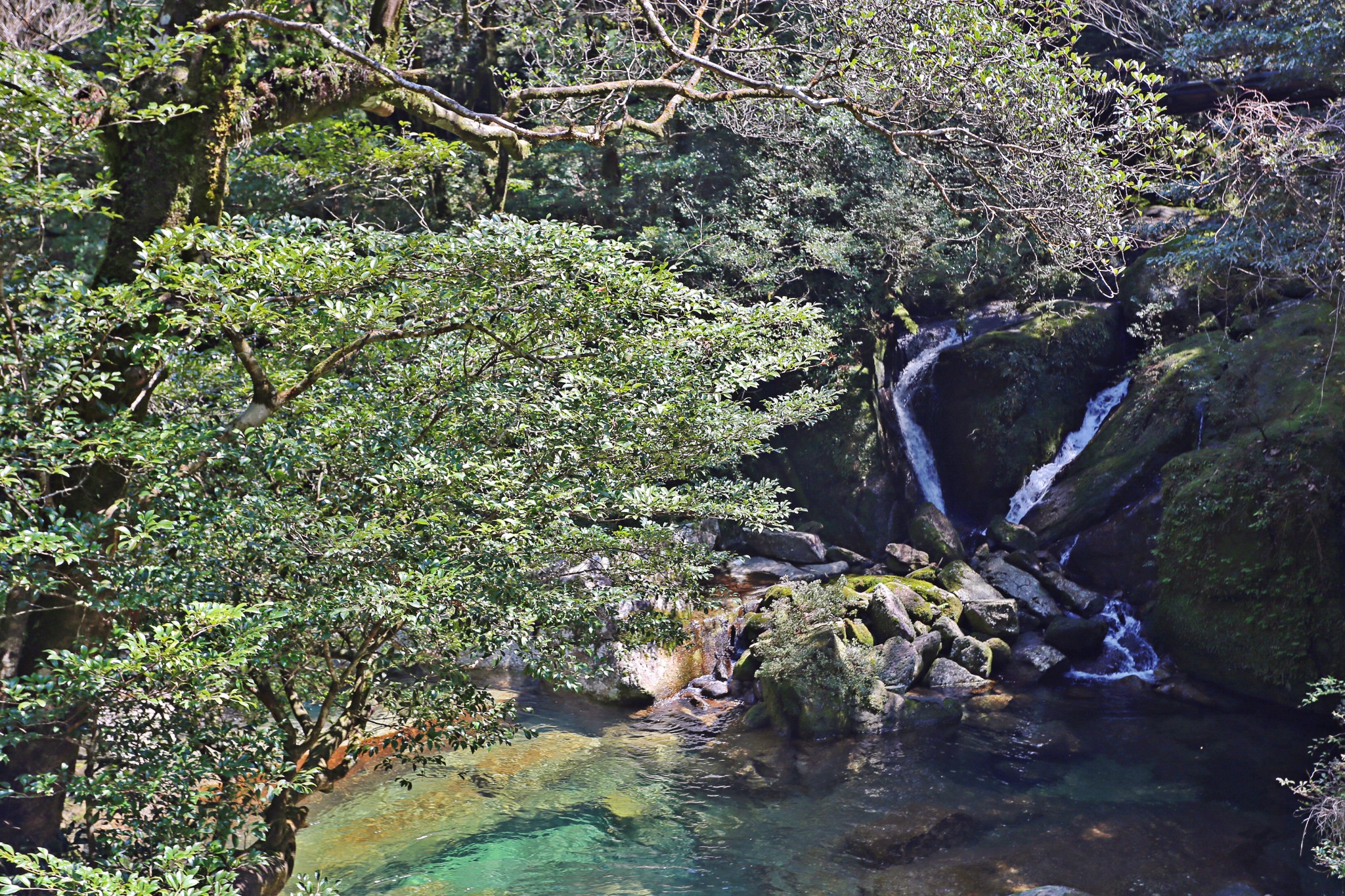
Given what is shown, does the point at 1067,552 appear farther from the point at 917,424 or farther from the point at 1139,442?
the point at 917,424

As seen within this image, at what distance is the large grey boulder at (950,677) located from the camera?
39.8ft

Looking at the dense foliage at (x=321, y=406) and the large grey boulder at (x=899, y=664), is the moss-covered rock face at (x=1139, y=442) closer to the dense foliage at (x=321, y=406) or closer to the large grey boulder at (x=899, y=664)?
the large grey boulder at (x=899, y=664)

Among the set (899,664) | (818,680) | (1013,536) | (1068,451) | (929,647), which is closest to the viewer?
(818,680)

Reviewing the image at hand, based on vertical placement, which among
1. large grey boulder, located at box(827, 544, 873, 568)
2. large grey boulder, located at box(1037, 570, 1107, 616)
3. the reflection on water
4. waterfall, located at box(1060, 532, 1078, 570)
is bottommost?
the reflection on water

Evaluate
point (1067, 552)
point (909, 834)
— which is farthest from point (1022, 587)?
point (909, 834)

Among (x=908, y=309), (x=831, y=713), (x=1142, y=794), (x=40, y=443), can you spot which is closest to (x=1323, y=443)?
(x=1142, y=794)

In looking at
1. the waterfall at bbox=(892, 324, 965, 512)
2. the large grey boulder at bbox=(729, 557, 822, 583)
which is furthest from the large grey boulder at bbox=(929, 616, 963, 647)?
the waterfall at bbox=(892, 324, 965, 512)

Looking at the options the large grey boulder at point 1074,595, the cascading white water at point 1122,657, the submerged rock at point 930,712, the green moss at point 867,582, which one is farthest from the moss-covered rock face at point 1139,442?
the submerged rock at point 930,712

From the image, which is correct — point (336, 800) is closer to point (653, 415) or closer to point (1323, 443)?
point (653, 415)

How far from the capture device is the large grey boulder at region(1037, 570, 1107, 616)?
13.3 m

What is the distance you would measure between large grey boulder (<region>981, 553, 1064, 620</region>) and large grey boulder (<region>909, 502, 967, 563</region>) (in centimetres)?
98

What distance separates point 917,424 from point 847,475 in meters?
2.19

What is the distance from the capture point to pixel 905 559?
15.3 metres

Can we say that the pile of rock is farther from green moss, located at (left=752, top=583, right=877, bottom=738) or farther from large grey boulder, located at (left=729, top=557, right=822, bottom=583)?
large grey boulder, located at (left=729, top=557, right=822, bottom=583)
